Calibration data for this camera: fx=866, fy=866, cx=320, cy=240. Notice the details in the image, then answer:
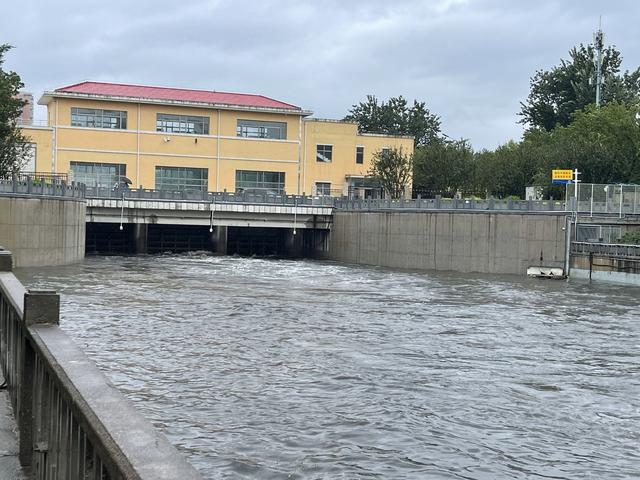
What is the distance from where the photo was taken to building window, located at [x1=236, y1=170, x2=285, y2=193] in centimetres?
7500

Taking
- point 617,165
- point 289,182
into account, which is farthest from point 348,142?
point 617,165

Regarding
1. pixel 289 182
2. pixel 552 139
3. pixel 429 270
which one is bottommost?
→ pixel 429 270

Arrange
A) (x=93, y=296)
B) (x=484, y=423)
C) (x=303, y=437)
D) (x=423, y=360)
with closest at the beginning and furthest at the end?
1. (x=303, y=437)
2. (x=484, y=423)
3. (x=423, y=360)
4. (x=93, y=296)

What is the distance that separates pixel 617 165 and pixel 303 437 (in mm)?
63722

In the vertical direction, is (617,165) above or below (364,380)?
above

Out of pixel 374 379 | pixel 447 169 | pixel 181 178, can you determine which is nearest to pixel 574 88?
pixel 447 169

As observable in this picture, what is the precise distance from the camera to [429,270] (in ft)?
176

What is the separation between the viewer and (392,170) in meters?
78.1

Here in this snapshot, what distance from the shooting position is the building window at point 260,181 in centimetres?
7500

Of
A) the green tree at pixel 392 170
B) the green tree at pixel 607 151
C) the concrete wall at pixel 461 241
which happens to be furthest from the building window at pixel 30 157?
the green tree at pixel 607 151

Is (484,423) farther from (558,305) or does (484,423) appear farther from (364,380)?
(558,305)

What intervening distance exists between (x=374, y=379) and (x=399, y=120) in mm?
117698

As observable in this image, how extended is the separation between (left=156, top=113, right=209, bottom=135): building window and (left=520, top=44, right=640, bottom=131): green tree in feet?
159

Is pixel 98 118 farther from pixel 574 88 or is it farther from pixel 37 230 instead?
→ pixel 574 88
